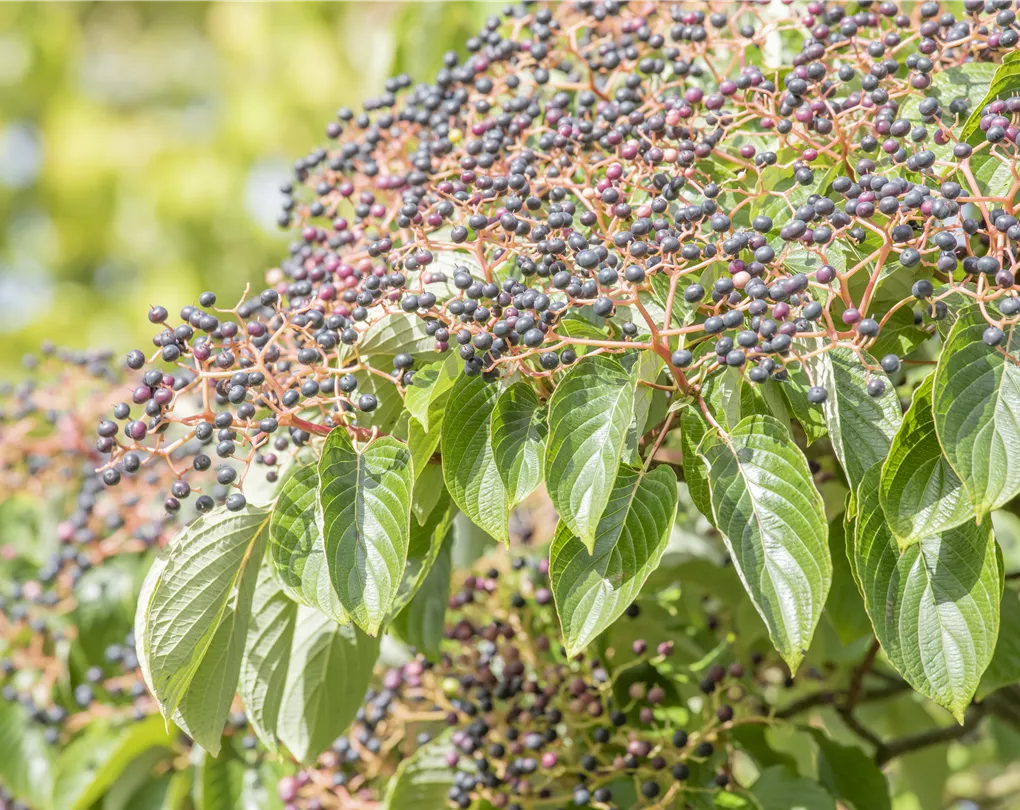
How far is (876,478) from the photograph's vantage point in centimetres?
87

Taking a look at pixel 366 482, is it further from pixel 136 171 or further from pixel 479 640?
pixel 136 171

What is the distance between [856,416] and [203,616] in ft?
2.04

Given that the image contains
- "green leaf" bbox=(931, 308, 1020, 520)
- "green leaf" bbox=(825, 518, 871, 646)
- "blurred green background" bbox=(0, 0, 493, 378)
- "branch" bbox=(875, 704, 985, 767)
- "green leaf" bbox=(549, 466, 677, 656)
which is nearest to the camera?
"green leaf" bbox=(931, 308, 1020, 520)

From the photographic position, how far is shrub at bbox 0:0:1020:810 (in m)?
0.86

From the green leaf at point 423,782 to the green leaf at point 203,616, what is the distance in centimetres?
35

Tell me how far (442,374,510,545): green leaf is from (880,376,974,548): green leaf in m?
0.33

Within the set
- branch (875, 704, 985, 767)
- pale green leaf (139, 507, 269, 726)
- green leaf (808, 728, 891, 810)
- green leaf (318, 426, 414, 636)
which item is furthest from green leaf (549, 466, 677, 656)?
branch (875, 704, 985, 767)

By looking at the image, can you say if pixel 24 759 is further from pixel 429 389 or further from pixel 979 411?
pixel 979 411

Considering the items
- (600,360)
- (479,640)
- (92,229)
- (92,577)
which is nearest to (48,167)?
(92,229)

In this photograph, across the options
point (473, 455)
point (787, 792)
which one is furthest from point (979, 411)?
point (787, 792)

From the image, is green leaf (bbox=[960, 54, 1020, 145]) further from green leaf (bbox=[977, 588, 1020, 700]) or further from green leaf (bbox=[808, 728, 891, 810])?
→ green leaf (bbox=[808, 728, 891, 810])

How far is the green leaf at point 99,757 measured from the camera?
153 cm

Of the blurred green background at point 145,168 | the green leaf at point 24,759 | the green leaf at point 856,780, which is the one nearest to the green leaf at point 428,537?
the green leaf at point 856,780

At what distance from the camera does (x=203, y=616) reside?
99 centimetres
